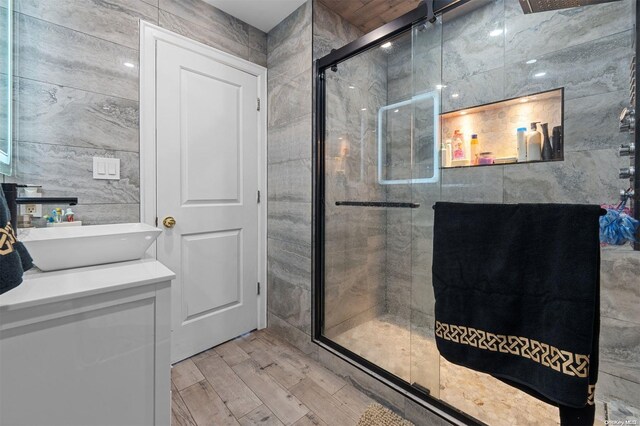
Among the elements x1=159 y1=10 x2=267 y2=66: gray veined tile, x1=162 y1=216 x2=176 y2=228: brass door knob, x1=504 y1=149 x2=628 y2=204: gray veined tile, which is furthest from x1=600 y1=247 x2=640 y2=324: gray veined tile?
x1=159 y1=10 x2=267 y2=66: gray veined tile

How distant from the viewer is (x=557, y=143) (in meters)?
1.57

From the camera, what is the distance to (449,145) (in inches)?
80.2

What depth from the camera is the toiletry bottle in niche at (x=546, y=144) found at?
1.60 metres

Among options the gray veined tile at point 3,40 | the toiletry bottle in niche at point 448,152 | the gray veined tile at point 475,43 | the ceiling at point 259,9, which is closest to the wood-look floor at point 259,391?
the toiletry bottle in niche at point 448,152

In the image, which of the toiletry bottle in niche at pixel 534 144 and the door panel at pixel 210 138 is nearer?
the toiletry bottle in niche at pixel 534 144

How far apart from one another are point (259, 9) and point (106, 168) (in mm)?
1463

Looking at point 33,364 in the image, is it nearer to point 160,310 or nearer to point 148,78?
point 160,310

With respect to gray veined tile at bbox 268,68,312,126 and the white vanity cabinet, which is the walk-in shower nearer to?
gray veined tile at bbox 268,68,312,126

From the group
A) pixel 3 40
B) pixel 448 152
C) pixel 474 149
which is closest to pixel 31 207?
pixel 3 40

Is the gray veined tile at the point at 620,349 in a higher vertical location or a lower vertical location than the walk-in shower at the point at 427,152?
lower

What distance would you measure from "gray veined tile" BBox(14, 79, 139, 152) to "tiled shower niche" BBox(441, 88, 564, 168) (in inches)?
81.6

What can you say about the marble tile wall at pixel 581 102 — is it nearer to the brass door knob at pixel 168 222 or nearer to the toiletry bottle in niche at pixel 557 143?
the toiletry bottle in niche at pixel 557 143

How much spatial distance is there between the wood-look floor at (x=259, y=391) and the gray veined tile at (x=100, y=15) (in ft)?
6.52

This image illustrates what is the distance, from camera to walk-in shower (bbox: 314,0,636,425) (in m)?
1.39
